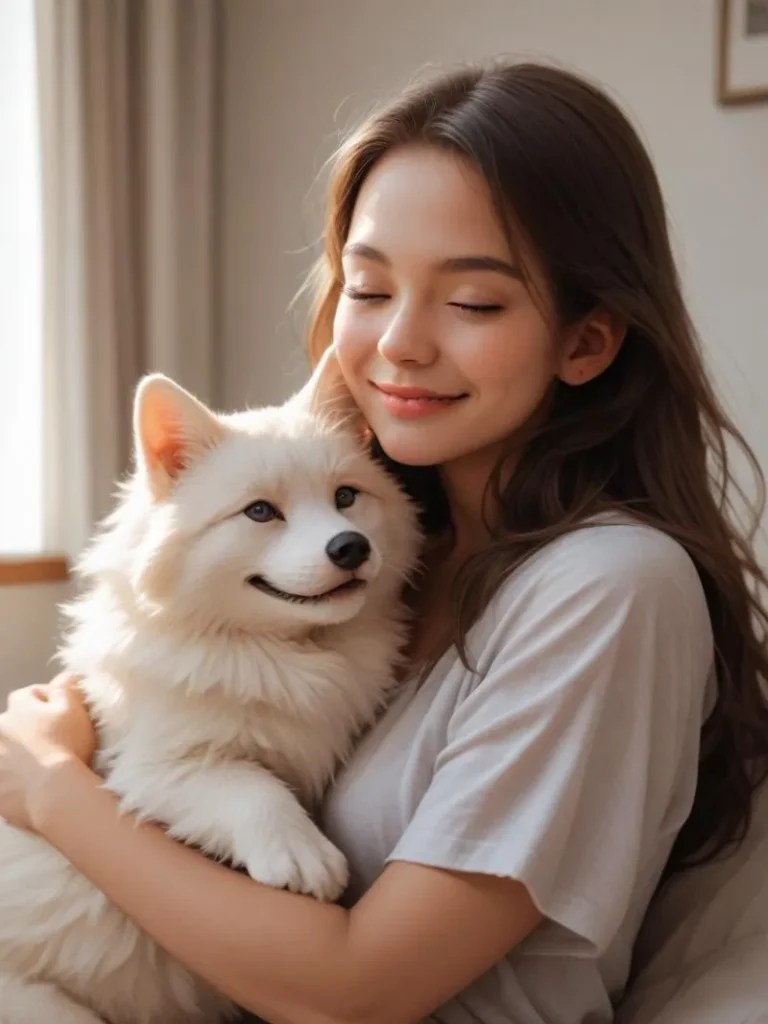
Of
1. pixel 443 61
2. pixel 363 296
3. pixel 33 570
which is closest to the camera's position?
pixel 363 296

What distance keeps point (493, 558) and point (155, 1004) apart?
69cm

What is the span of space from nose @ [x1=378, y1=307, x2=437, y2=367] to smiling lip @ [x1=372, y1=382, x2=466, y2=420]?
2.0 inches

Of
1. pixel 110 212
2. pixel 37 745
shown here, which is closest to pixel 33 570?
pixel 110 212

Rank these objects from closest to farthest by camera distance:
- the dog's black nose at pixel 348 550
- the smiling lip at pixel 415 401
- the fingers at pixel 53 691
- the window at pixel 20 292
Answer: the dog's black nose at pixel 348 550
the smiling lip at pixel 415 401
the fingers at pixel 53 691
the window at pixel 20 292

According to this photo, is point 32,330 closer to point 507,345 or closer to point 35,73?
point 35,73

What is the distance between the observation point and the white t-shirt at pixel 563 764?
1.02m

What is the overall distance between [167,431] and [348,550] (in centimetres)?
31

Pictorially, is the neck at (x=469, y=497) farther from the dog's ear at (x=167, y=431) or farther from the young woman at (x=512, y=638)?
the dog's ear at (x=167, y=431)

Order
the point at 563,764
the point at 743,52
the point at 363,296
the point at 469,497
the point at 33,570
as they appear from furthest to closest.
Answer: the point at 33,570
the point at 743,52
the point at 469,497
the point at 363,296
the point at 563,764

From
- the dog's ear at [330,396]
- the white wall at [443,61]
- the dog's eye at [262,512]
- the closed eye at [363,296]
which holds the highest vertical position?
the white wall at [443,61]

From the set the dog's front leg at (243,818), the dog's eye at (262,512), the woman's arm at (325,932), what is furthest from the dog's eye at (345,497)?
the woman's arm at (325,932)

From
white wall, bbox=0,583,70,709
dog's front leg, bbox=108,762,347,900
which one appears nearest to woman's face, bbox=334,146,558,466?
dog's front leg, bbox=108,762,347,900

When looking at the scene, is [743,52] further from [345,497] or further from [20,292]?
[20,292]

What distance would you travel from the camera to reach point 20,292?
7.92 ft
